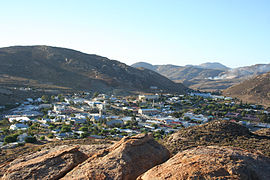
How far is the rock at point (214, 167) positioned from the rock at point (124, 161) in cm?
55

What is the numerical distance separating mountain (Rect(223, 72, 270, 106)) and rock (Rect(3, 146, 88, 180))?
2860 inches

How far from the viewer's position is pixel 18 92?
63.0 m

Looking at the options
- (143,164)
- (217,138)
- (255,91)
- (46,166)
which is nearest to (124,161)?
(143,164)

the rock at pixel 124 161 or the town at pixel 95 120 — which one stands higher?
the rock at pixel 124 161

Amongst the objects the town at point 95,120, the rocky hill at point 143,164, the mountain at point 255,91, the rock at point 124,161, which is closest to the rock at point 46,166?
the rocky hill at point 143,164

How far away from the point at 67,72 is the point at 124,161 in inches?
3751

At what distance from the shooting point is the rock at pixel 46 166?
6.45 meters

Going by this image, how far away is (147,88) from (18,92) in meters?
51.5

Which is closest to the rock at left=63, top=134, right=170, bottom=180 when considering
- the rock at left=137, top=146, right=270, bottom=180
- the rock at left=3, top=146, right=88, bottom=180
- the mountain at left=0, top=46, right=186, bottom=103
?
the rock at left=3, top=146, right=88, bottom=180

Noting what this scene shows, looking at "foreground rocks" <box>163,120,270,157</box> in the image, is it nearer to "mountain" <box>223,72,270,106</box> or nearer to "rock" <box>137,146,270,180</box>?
"rock" <box>137,146,270,180</box>

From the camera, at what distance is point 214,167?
17.8 ft

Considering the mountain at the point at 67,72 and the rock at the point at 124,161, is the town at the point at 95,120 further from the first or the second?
the mountain at the point at 67,72

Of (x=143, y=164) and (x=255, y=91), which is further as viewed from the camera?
(x=255, y=91)

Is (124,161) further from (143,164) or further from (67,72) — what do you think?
(67,72)
